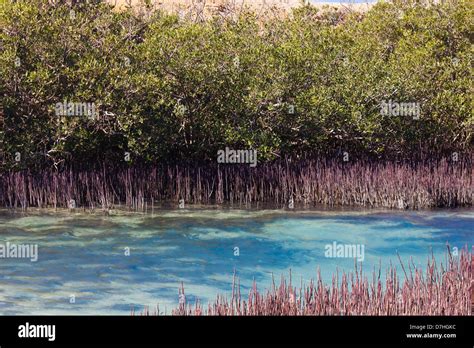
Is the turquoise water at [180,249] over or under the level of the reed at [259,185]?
under

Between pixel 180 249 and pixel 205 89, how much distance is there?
5205 millimetres

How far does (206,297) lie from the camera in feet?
33.8

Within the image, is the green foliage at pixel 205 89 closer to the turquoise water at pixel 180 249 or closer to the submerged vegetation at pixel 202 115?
the submerged vegetation at pixel 202 115

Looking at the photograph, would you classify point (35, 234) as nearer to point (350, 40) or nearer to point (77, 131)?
point (77, 131)

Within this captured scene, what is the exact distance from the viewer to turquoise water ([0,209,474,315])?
10438 millimetres

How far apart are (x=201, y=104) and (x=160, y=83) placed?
1236 mm

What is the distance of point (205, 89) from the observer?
688 inches

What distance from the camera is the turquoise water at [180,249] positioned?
10438 millimetres

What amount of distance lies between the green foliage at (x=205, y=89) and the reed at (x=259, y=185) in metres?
A: 0.50

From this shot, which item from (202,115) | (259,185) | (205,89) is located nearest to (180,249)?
(259,185)

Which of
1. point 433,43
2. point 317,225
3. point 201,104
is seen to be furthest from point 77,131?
point 433,43

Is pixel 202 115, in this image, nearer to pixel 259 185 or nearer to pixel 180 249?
pixel 259 185

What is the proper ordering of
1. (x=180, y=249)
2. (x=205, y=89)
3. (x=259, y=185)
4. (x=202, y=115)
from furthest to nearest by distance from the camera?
(x=202, y=115), (x=205, y=89), (x=259, y=185), (x=180, y=249)

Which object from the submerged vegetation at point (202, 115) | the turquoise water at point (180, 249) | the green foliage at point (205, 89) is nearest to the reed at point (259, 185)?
the submerged vegetation at point (202, 115)
